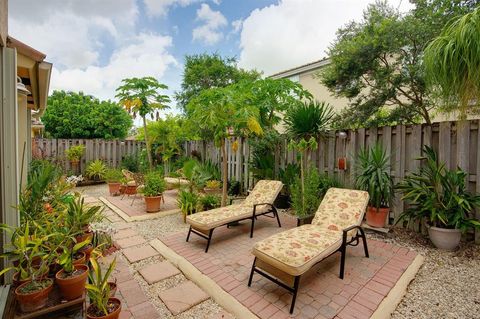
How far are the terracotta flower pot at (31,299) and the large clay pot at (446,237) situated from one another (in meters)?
4.78

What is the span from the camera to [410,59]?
571 cm

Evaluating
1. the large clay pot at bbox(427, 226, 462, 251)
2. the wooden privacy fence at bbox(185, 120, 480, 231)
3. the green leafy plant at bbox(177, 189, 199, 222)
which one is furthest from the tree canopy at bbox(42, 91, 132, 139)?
the large clay pot at bbox(427, 226, 462, 251)

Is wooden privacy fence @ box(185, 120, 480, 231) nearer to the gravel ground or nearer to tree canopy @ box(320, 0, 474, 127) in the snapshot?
the gravel ground

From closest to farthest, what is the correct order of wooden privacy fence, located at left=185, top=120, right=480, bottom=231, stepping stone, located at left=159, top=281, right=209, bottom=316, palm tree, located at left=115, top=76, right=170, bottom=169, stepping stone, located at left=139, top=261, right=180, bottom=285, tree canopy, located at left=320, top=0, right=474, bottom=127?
stepping stone, located at left=159, top=281, right=209, bottom=316 < stepping stone, located at left=139, top=261, right=180, bottom=285 < wooden privacy fence, located at left=185, top=120, right=480, bottom=231 < tree canopy, located at left=320, top=0, right=474, bottom=127 < palm tree, located at left=115, top=76, right=170, bottom=169

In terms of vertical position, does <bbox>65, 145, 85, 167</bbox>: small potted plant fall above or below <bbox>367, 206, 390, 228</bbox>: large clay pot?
above

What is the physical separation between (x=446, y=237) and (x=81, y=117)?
19.3 m

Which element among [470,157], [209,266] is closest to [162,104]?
[209,266]

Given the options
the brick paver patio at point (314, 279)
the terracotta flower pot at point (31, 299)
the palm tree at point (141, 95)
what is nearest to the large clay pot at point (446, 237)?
the brick paver patio at point (314, 279)

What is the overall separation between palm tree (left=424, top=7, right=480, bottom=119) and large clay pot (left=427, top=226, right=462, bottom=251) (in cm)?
175

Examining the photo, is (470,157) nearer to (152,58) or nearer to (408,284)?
(408,284)

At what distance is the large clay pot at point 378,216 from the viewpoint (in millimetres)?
4199

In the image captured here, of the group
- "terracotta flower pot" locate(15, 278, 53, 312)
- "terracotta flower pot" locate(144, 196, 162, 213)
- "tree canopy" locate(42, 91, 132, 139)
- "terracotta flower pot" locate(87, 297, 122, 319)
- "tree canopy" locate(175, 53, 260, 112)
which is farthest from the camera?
"tree canopy" locate(42, 91, 132, 139)

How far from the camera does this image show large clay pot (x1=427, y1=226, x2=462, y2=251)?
344cm

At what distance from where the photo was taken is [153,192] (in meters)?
5.74
